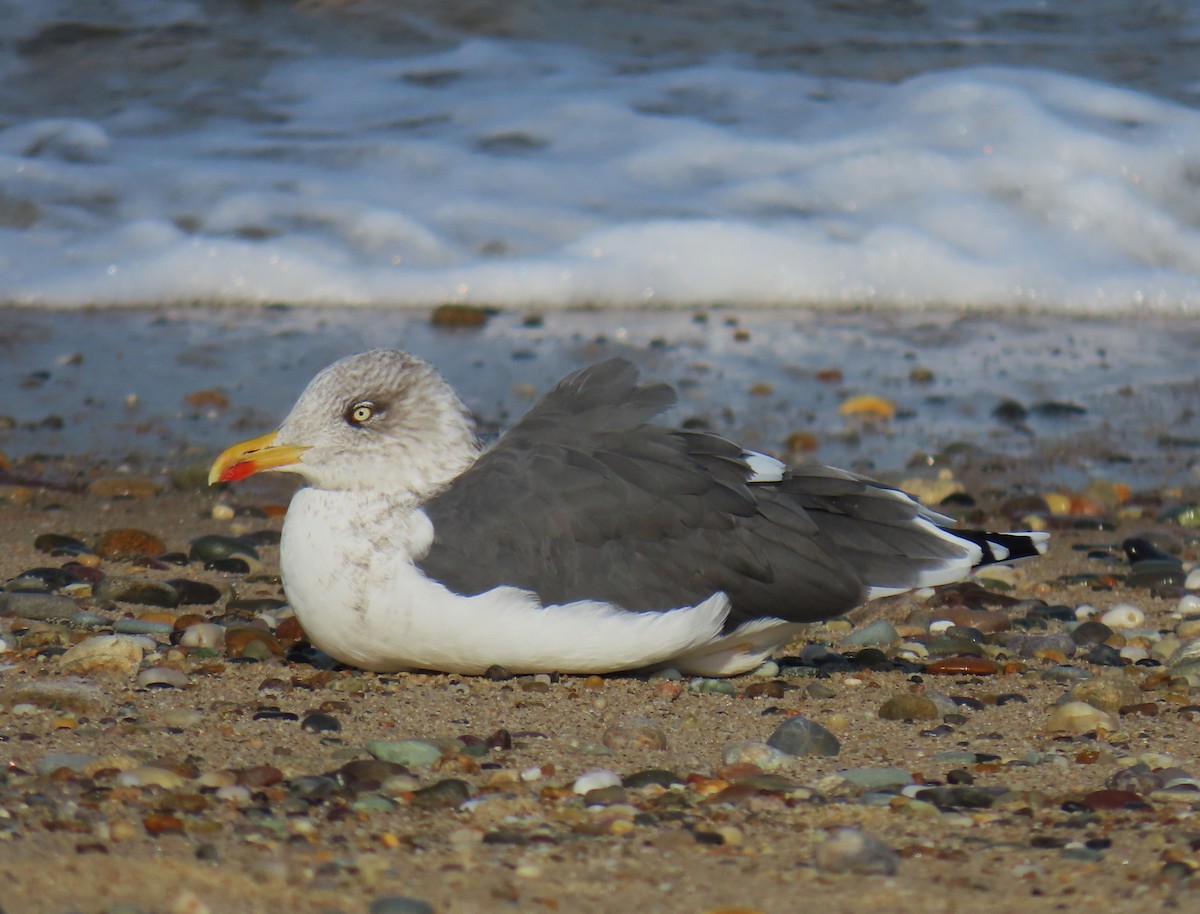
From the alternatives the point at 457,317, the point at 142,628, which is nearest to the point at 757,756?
the point at 142,628

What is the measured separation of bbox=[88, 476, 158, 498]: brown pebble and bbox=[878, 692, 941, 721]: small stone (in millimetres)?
3575

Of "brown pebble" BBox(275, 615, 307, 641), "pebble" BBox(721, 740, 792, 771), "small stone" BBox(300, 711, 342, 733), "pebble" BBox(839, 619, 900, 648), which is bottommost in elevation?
"pebble" BBox(839, 619, 900, 648)

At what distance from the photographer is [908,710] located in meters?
4.20

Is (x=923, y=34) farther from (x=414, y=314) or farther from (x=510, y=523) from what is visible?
(x=510, y=523)

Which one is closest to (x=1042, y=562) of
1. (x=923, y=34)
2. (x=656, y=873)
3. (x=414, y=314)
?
(x=656, y=873)

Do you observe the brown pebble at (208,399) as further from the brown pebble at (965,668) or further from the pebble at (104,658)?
the brown pebble at (965,668)

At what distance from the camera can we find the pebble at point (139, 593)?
5148 millimetres

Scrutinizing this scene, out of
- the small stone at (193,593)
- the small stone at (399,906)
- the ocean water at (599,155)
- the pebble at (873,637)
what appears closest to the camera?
the small stone at (399,906)

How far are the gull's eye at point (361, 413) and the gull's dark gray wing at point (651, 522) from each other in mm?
330

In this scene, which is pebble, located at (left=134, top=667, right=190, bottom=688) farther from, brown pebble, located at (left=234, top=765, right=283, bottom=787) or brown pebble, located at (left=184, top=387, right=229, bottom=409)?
brown pebble, located at (left=184, top=387, right=229, bottom=409)

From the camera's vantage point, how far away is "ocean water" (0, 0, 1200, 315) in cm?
1025

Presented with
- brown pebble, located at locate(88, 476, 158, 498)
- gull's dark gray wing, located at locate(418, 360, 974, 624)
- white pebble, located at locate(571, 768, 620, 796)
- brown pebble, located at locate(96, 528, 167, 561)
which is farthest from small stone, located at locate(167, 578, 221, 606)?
white pebble, located at locate(571, 768, 620, 796)

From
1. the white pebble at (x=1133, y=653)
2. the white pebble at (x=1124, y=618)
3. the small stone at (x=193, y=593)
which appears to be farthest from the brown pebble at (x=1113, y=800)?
the small stone at (x=193, y=593)

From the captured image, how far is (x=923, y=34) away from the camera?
15.0 metres
